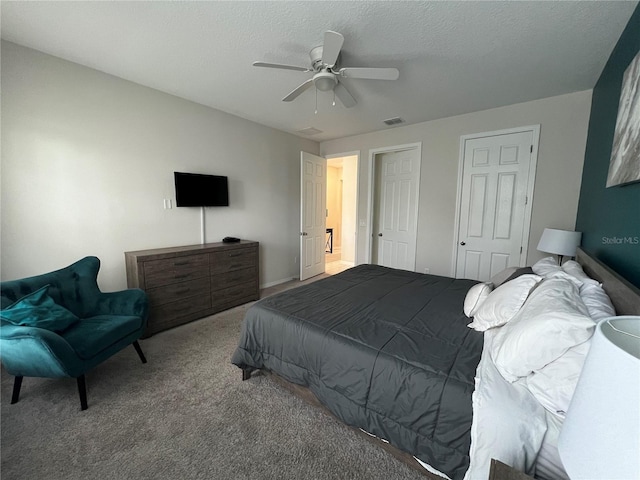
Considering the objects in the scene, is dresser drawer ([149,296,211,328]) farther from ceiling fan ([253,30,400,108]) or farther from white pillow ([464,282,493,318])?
white pillow ([464,282,493,318])

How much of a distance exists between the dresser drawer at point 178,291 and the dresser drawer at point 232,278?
9cm

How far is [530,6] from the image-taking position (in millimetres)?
1651

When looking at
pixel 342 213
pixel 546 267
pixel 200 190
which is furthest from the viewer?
pixel 342 213

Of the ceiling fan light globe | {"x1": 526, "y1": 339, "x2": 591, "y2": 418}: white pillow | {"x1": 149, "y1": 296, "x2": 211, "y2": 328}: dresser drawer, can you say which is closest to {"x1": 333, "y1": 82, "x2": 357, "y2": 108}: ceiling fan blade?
the ceiling fan light globe

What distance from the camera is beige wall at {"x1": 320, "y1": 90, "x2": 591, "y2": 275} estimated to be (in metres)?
2.90

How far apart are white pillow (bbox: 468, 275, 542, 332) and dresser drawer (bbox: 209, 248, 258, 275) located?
9.22 feet

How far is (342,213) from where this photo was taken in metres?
6.59

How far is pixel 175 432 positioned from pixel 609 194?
337 centimetres

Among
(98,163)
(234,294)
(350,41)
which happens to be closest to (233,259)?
(234,294)

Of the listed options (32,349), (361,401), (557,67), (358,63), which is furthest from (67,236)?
(557,67)

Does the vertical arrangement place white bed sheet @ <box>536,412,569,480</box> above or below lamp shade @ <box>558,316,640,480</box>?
below

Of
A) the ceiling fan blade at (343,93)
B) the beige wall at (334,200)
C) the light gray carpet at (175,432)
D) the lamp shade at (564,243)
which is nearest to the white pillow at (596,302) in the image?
the light gray carpet at (175,432)

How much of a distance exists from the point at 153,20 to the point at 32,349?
91.5 inches

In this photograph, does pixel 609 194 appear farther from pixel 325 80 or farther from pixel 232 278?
pixel 232 278
